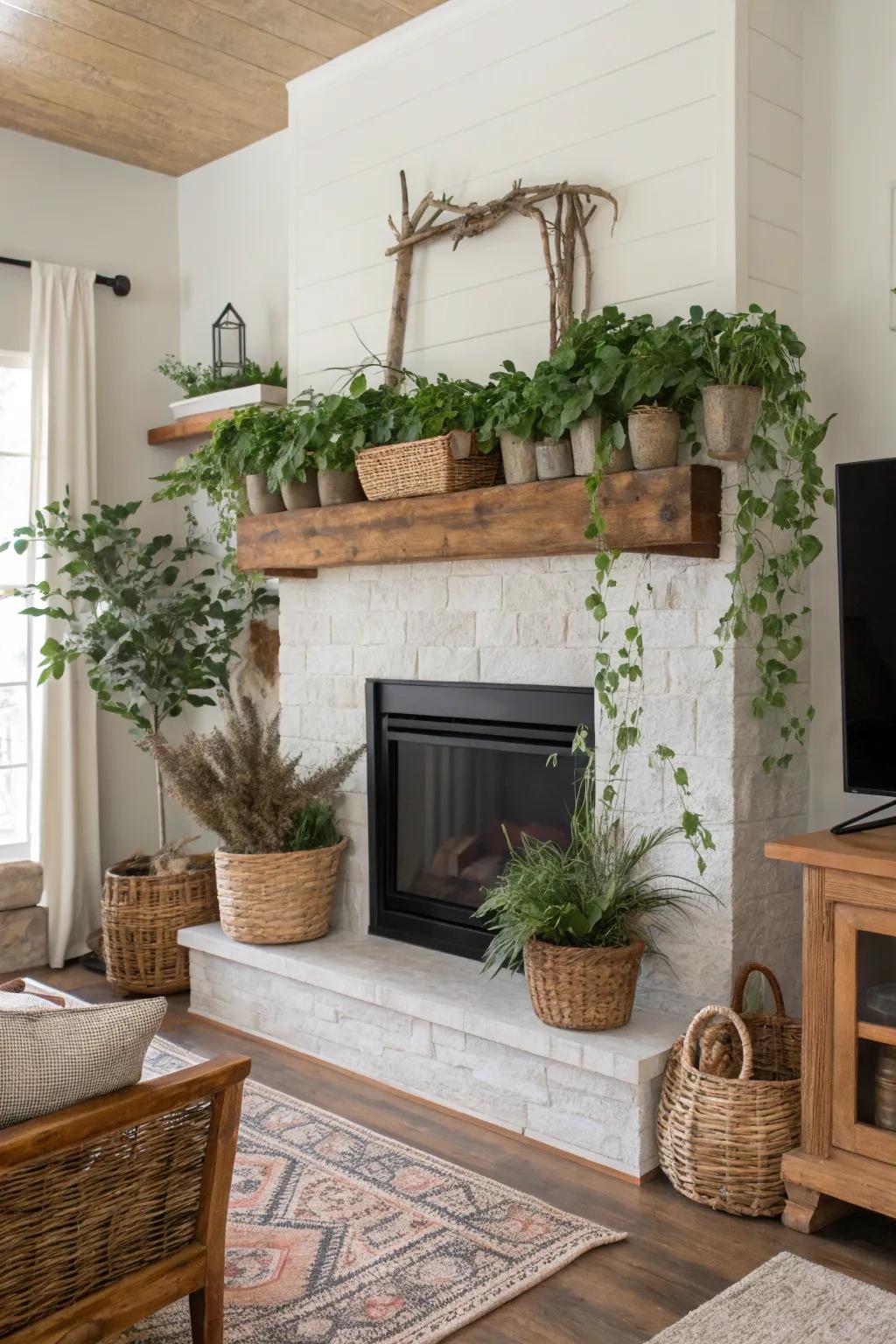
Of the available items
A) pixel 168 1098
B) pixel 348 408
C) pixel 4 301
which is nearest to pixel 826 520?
pixel 348 408

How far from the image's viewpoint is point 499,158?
331cm

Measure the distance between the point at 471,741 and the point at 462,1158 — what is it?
1137 mm

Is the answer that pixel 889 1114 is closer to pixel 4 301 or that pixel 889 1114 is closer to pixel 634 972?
pixel 634 972


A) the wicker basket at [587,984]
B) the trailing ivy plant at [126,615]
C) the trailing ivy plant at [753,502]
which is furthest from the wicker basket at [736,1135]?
the trailing ivy plant at [126,615]

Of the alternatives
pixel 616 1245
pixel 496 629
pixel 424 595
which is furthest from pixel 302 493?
pixel 616 1245

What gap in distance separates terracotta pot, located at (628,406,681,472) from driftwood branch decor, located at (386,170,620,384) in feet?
1.59

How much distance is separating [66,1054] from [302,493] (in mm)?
2115

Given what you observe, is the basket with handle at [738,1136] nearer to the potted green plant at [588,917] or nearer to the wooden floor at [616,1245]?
the wooden floor at [616,1245]

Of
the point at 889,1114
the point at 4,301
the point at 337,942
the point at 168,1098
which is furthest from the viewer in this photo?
the point at 4,301

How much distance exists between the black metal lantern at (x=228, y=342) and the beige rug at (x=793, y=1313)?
10.9 ft

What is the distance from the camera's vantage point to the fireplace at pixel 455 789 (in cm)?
330

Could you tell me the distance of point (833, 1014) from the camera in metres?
2.43

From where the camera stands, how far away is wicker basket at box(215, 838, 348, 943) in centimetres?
357

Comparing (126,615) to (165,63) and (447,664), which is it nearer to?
(447,664)
